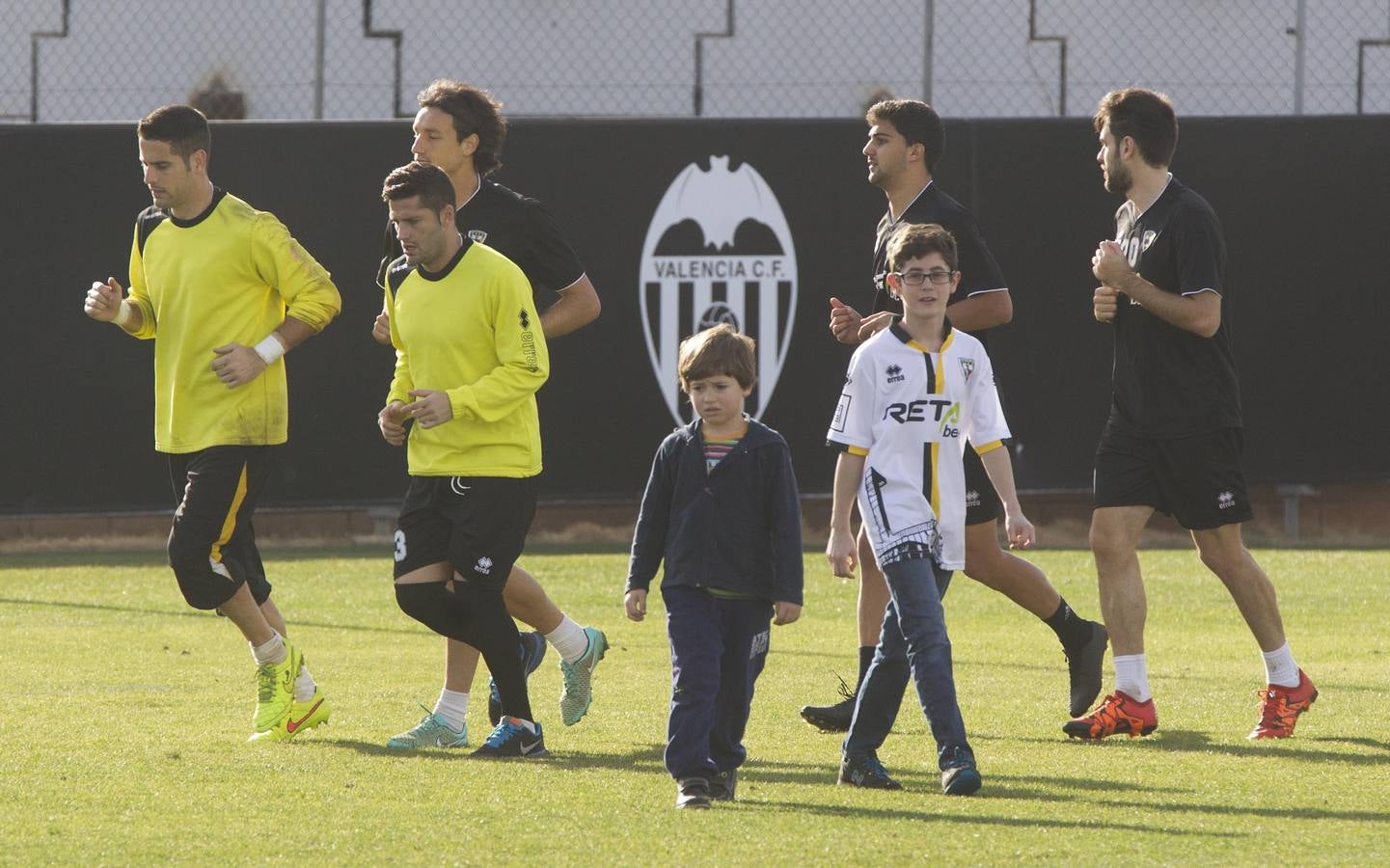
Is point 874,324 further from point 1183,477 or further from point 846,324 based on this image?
point 1183,477

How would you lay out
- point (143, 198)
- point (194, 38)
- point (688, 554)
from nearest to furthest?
1. point (688, 554)
2. point (143, 198)
3. point (194, 38)

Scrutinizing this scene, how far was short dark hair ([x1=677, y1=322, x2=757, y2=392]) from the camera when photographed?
507 cm

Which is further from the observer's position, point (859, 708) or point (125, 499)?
point (125, 499)

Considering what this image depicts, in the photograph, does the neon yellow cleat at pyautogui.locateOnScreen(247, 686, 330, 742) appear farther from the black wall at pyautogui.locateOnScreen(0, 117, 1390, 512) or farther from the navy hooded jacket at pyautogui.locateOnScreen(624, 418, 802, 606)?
the black wall at pyautogui.locateOnScreen(0, 117, 1390, 512)

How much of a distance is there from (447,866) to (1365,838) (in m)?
2.16

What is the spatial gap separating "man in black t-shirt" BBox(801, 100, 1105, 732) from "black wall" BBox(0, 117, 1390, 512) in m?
5.54

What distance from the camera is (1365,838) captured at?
4.64 metres

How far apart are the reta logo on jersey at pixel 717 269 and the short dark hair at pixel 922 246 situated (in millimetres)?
6718

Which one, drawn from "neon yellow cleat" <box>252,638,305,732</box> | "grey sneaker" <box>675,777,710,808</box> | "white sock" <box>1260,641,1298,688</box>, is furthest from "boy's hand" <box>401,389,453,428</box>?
"white sock" <box>1260,641,1298,688</box>

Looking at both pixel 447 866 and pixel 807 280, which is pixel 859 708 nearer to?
pixel 447 866

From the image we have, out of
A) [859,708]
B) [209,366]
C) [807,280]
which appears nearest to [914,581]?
[859,708]

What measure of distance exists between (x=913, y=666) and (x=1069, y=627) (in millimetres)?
1531

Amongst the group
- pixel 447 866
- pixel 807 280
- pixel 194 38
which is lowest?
pixel 447 866

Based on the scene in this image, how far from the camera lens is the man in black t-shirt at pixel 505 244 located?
20.3ft
